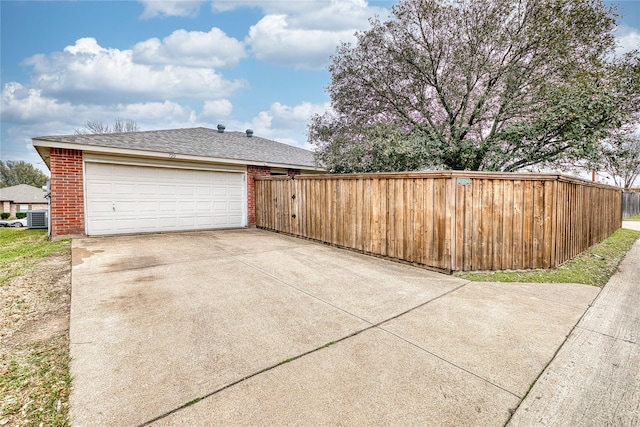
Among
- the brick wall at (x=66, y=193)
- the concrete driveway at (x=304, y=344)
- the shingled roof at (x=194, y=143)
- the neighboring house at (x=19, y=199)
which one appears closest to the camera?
the concrete driveway at (x=304, y=344)

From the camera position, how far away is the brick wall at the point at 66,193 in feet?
23.8

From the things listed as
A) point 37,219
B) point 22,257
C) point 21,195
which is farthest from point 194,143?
point 21,195

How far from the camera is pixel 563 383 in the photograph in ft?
6.91

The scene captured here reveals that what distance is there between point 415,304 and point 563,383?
1.59 metres

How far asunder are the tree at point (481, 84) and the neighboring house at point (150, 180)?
12.3ft

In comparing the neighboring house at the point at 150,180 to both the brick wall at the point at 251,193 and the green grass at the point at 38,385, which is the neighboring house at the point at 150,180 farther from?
the green grass at the point at 38,385

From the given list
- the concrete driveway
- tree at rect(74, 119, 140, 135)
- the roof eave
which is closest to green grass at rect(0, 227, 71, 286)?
the concrete driveway

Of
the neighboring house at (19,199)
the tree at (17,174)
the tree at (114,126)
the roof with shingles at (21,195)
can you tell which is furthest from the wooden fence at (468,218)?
the tree at (17,174)

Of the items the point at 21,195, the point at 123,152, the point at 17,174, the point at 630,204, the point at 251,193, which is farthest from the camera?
the point at 17,174

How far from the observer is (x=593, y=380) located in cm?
215

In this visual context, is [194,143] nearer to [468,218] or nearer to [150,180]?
[150,180]

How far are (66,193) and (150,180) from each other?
6.28ft

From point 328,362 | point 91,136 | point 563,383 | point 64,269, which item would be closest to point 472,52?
point 563,383

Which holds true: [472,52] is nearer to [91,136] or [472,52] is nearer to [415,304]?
[415,304]
